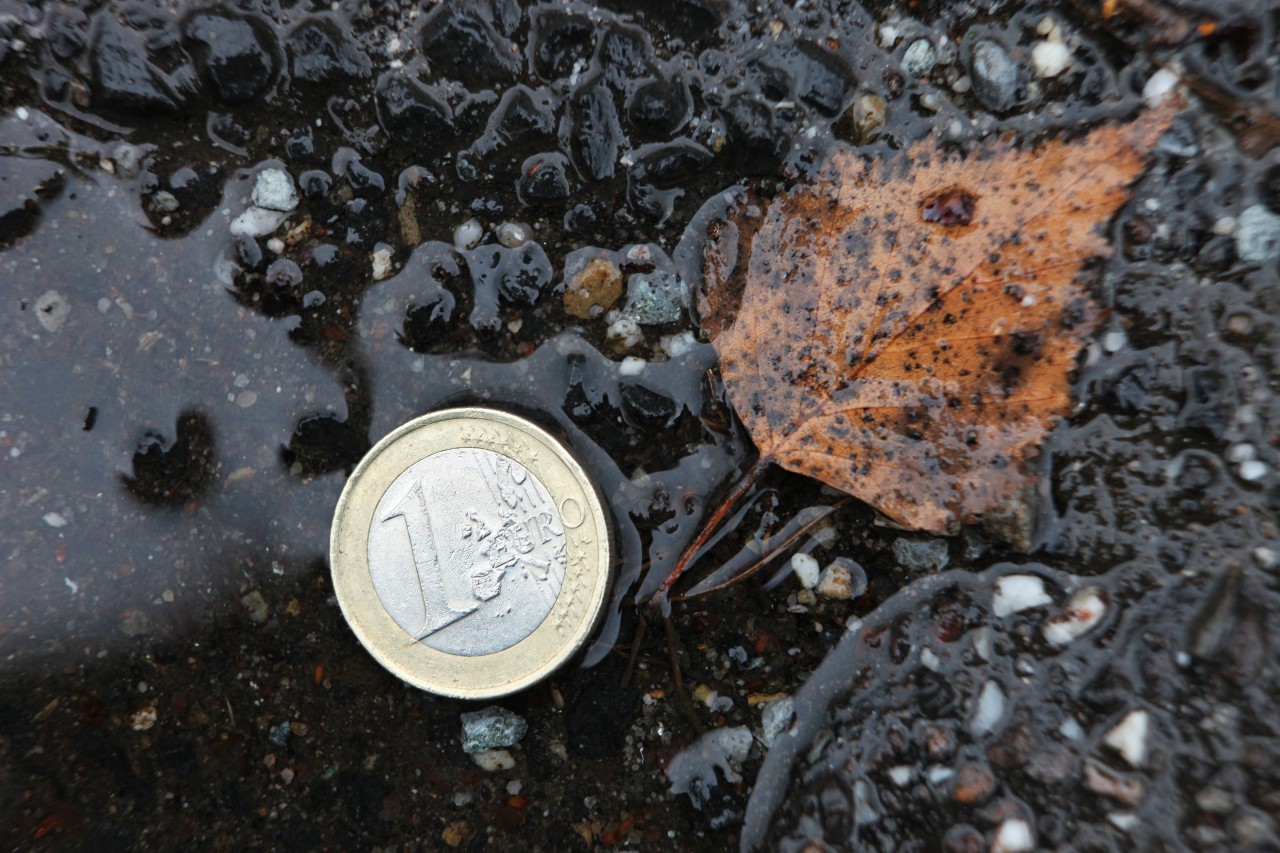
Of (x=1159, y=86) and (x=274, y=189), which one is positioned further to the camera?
A: (x=274, y=189)

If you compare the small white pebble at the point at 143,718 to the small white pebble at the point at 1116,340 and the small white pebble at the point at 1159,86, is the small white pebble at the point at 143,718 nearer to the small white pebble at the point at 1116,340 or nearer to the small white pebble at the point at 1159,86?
the small white pebble at the point at 1116,340

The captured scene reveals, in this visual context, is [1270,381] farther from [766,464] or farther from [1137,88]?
[766,464]

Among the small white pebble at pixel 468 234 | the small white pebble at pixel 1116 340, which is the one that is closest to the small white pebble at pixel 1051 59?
the small white pebble at pixel 1116 340

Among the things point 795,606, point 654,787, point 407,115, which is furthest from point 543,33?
point 654,787

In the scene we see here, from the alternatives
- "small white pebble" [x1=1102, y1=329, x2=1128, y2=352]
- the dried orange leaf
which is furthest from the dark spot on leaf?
"small white pebble" [x1=1102, y1=329, x2=1128, y2=352]

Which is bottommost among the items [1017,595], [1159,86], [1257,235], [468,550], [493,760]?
[493,760]

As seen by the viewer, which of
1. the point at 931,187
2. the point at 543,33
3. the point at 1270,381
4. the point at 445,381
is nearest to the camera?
the point at 1270,381

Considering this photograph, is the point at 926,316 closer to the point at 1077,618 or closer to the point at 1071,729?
the point at 1077,618

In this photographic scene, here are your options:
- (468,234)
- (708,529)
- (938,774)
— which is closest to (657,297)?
(468,234)
